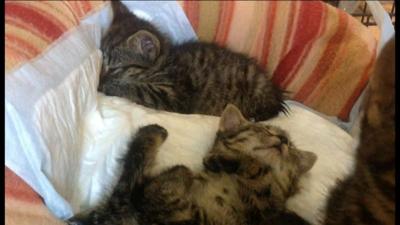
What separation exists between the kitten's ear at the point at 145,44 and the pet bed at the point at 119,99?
0.11 m

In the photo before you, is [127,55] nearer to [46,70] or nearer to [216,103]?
[216,103]

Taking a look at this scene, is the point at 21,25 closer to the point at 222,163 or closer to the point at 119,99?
the point at 119,99

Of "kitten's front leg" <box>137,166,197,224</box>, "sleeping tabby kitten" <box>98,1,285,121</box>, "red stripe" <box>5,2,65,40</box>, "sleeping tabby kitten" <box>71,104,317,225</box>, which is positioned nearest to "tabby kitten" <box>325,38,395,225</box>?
→ "sleeping tabby kitten" <box>71,104,317,225</box>

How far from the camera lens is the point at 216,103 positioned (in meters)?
1.67

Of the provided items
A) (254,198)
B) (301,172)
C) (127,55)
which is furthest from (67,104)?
(301,172)

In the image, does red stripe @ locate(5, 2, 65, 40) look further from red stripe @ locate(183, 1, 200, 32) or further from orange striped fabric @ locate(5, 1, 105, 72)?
red stripe @ locate(183, 1, 200, 32)

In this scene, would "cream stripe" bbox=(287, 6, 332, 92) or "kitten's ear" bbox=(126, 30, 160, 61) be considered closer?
"kitten's ear" bbox=(126, 30, 160, 61)

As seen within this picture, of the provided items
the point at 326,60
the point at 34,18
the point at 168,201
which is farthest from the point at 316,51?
the point at 34,18

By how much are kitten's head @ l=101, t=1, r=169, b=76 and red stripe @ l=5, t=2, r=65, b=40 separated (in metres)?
0.26

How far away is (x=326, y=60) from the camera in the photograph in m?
1.79

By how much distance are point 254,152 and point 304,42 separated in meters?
0.56

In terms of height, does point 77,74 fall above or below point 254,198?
above

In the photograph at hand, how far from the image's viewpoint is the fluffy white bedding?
4.53 ft

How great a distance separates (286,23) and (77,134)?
0.81m
